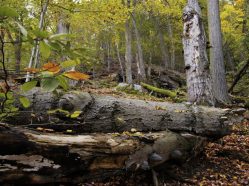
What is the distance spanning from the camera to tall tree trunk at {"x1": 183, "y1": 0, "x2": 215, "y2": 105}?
7383 mm

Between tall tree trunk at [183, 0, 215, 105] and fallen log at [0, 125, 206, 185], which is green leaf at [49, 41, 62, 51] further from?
tall tree trunk at [183, 0, 215, 105]

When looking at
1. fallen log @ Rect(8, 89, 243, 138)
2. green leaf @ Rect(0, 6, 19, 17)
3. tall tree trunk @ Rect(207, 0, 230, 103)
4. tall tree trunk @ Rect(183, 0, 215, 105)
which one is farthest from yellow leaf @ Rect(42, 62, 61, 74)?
tall tree trunk @ Rect(207, 0, 230, 103)

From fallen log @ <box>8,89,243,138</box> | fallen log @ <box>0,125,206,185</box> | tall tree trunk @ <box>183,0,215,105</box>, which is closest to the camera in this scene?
fallen log @ <box>0,125,206,185</box>

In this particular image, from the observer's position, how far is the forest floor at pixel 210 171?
4.70 meters

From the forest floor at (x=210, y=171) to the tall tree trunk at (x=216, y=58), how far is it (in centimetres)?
498

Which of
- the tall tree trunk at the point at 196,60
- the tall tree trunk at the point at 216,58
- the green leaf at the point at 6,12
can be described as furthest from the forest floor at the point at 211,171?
the tall tree trunk at the point at 216,58

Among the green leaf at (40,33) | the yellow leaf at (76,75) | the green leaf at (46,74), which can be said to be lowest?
the yellow leaf at (76,75)

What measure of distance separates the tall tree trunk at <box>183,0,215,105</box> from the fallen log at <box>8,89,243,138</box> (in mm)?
1375

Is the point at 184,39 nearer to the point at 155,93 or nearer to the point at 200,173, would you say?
the point at 200,173

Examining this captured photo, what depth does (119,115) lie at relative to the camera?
512cm

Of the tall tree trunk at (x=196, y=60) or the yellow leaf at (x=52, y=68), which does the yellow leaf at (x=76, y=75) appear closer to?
the yellow leaf at (x=52, y=68)

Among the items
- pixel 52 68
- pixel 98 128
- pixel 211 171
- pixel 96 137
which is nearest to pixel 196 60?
pixel 211 171

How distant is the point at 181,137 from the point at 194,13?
13.0ft

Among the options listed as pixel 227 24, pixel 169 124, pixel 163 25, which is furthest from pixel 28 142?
pixel 163 25
